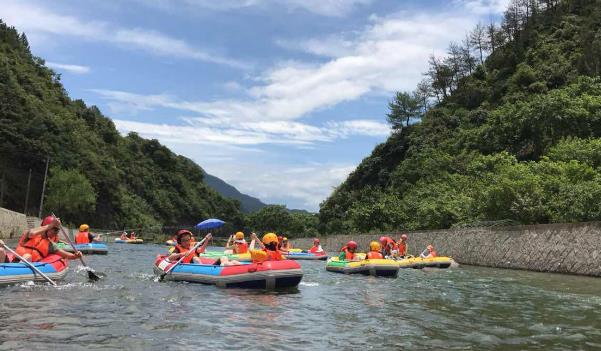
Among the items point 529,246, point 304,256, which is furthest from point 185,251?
point 304,256

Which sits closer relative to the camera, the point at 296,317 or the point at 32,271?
the point at 296,317

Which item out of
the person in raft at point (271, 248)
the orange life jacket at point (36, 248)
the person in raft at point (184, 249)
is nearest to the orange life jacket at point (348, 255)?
the person in raft at point (184, 249)

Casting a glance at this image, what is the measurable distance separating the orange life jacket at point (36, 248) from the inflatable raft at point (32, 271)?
21cm

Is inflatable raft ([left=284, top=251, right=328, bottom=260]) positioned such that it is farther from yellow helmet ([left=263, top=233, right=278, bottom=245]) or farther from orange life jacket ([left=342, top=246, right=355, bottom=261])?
yellow helmet ([left=263, top=233, right=278, bottom=245])

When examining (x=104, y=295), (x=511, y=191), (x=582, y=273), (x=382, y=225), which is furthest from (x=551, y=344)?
(x=382, y=225)

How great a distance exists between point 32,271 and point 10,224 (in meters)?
31.2

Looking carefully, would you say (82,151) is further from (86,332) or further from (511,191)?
(86,332)

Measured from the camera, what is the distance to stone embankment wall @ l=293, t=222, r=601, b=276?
22434 millimetres

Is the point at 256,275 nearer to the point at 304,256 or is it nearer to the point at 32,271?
Answer: the point at 32,271

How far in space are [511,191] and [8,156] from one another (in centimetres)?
6543

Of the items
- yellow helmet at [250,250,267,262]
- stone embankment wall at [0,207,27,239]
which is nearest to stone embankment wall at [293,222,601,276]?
yellow helmet at [250,250,267,262]

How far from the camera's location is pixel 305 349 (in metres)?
8.15

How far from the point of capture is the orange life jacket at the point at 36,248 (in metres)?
15.8

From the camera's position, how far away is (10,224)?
41531mm
